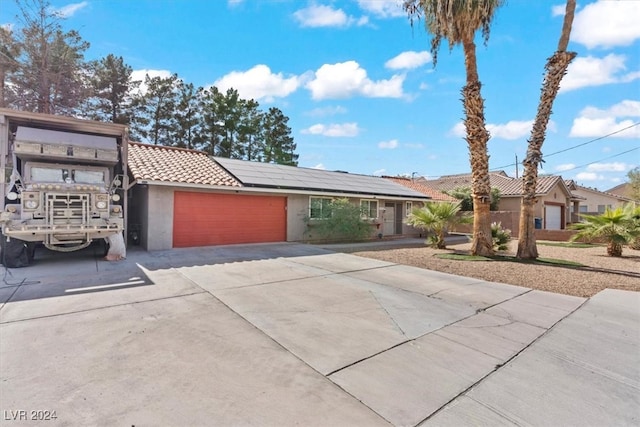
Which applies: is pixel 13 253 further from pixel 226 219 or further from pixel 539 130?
pixel 539 130

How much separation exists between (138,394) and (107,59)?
32.9 metres

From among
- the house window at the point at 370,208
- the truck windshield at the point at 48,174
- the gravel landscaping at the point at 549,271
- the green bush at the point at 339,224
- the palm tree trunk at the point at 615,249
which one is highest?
the truck windshield at the point at 48,174

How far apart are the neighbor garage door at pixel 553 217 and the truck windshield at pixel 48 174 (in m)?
30.3

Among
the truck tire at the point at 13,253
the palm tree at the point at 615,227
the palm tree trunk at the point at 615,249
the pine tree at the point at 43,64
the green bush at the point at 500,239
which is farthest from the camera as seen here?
the pine tree at the point at 43,64

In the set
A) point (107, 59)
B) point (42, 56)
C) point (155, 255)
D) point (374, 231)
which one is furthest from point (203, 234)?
point (107, 59)

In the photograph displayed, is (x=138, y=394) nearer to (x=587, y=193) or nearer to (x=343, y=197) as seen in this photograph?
(x=343, y=197)

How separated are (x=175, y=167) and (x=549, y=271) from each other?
547 inches

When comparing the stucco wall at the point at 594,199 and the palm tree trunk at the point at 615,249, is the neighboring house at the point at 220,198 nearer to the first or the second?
the palm tree trunk at the point at 615,249

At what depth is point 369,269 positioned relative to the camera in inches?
343

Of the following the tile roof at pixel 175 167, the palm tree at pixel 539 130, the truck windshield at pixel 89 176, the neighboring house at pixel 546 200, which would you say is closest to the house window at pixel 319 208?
the tile roof at pixel 175 167

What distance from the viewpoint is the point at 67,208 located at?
25.0ft

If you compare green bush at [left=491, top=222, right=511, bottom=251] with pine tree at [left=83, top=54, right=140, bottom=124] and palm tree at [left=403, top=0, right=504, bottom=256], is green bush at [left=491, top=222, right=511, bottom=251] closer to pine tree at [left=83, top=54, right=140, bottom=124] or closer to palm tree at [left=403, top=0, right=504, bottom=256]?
palm tree at [left=403, top=0, right=504, bottom=256]

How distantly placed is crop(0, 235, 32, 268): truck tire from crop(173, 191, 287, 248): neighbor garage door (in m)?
4.43

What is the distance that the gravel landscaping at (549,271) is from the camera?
7402 millimetres
